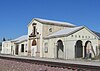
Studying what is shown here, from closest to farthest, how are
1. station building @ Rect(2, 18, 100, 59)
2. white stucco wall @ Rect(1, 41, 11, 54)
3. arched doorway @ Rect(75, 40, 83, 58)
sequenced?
station building @ Rect(2, 18, 100, 59) → arched doorway @ Rect(75, 40, 83, 58) → white stucco wall @ Rect(1, 41, 11, 54)

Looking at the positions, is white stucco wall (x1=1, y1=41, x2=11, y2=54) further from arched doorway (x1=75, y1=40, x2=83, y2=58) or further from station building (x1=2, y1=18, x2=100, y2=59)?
arched doorway (x1=75, y1=40, x2=83, y2=58)

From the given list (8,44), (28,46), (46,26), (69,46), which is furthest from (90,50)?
(8,44)

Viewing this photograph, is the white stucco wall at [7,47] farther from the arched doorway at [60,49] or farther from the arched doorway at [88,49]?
the arched doorway at [88,49]

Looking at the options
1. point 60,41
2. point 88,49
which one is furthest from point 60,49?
point 88,49

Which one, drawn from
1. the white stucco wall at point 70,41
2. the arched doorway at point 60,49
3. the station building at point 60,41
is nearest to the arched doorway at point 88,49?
the station building at point 60,41

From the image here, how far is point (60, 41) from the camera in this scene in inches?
1645

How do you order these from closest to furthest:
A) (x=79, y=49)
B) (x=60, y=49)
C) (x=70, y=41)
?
(x=70, y=41), (x=79, y=49), (x=60, y=49)

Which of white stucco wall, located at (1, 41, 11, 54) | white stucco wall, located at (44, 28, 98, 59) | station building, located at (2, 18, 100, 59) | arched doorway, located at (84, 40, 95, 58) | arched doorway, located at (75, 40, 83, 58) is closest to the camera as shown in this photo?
white stucco wall, located at (44, 28, 98, 59)

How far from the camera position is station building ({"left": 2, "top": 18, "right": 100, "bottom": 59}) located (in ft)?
129

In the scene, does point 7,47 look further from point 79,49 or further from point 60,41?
point 79,49

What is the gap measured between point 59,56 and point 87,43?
5.61 metres

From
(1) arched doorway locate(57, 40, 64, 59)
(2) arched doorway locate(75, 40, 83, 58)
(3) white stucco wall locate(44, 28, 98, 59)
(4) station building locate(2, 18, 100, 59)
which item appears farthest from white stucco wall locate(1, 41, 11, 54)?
(2) arched doorway locate(75, 40, 83, 58)

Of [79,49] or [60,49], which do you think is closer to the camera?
[79,49]

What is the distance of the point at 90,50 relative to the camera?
41.2 meters
